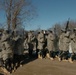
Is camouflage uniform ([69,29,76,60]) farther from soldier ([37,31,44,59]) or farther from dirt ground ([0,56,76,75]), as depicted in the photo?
soldier ([37,31,44,59])

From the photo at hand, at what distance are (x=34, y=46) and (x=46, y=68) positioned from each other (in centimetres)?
364

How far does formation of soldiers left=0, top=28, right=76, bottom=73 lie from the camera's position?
15164 mm

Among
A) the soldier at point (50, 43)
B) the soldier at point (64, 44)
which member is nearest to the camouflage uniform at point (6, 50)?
the soldier at point (50, 43)

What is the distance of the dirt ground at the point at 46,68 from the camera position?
571 inches

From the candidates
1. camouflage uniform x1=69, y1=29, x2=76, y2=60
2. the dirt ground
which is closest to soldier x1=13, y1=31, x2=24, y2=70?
the dirt ground

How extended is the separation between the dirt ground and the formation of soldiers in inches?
19.0

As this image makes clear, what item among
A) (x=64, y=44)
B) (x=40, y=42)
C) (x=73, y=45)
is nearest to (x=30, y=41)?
(x=40, y=42)

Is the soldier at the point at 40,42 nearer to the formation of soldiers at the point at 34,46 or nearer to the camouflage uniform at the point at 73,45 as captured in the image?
the formation of soldiers at the point at 34,46

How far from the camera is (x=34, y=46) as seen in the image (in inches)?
730

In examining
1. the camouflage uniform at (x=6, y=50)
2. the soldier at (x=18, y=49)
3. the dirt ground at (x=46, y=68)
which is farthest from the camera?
the soldier at (x=18, y=49)

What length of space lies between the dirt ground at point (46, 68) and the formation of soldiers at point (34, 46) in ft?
1.59

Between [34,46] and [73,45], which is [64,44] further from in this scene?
[34,46]

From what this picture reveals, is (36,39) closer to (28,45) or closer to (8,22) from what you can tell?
(28,45)

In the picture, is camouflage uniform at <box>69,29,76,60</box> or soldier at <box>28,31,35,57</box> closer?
camouflage uniform at <box>69,29,76,60</box>
